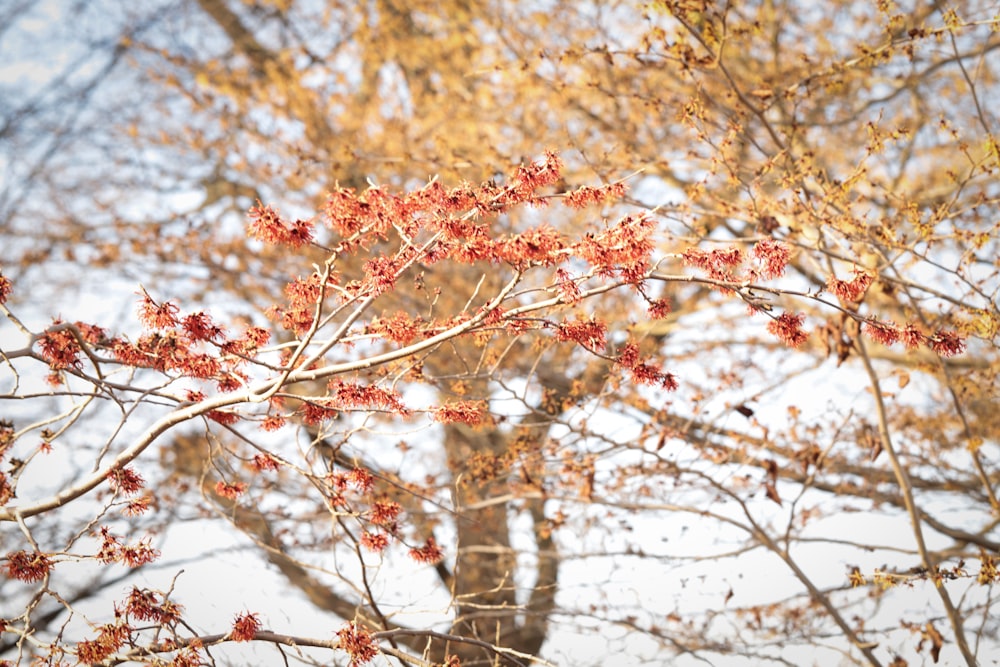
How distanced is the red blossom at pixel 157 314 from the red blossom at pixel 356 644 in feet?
4.79

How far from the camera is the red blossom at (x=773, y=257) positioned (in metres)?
2.56

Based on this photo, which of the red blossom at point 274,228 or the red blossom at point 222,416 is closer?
the red blossom at point 274,228

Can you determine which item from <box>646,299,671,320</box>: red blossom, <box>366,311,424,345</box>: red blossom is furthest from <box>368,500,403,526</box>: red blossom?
<box>646,299,671,320</box>: red blossom

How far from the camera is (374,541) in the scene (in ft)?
11.6

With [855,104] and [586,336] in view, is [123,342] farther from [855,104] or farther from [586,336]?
[855,104]

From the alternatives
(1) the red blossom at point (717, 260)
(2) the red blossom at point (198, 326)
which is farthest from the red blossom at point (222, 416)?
(1) the red blossom at point (717, 260)

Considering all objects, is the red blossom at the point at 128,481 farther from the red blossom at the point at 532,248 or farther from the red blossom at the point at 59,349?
the red blossom at the point at 532,248

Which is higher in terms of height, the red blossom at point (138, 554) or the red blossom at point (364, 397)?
the red blossom at point (364, 397)

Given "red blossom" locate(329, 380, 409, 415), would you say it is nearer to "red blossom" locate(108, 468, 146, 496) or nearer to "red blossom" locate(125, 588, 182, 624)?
"red blossom" locate(108, 468, 146, 496)

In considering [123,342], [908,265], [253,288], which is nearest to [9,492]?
[123,342]

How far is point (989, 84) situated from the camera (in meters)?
6.91

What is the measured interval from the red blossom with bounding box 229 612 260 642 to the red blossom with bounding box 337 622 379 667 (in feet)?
1.23

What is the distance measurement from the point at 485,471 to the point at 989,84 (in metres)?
6.42

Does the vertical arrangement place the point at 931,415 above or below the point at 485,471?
above
